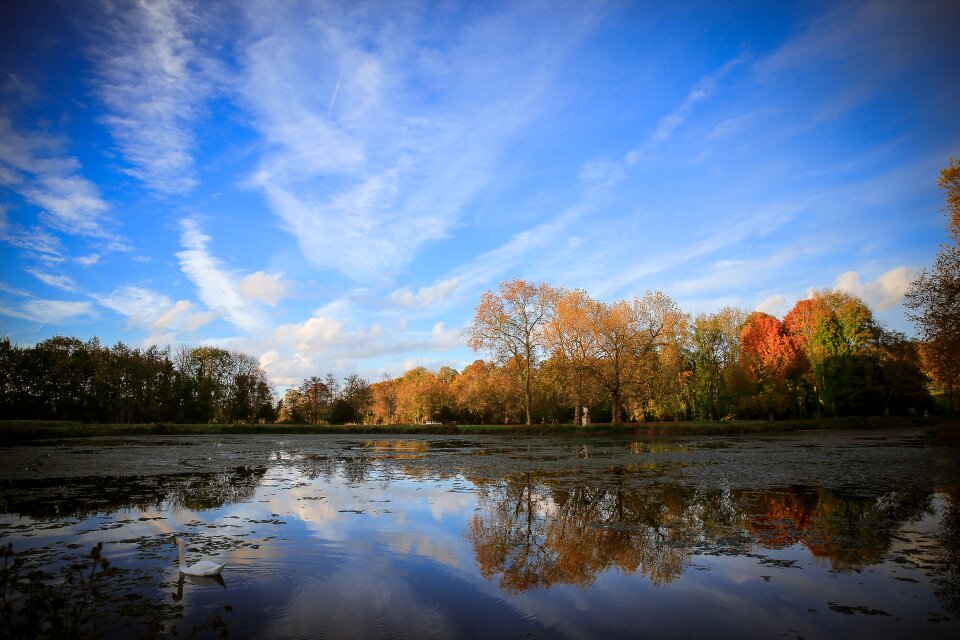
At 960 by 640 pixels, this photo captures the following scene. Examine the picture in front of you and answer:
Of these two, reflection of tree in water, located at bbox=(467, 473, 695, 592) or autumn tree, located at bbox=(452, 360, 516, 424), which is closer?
reflection of tree in water, located at bbox=(467, 473, 695, 592)

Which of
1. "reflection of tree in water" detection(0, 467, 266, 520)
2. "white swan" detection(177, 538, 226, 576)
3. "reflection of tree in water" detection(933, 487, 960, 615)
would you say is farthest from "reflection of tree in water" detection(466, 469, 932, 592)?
"reflection of tree in water" detection(0, 467, 266, 520)

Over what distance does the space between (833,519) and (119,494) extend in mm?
15899

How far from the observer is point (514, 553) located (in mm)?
7426

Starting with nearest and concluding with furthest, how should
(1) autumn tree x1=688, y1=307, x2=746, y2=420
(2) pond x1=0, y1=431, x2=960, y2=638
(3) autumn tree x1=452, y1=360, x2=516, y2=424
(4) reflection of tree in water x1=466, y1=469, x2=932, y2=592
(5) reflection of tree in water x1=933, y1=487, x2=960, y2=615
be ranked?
(2) pond x1=0, y1=431, x2=960, y2=638
(5) reflection of tree in water x1=933, y1=487, x2=960, y2=615
(4) reflection of tree in water x1=466, y1=469, x2=932, y2=592
(3) autumn tree x1=452, y1=360, x2=516, y2=424
(1) autumn tree x1=688, y1=307, x2=746, y2=420

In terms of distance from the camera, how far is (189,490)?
1308 centimetres

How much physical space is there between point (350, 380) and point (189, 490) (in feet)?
241

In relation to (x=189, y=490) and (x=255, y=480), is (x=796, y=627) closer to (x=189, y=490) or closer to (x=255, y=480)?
(x=189, y=490)

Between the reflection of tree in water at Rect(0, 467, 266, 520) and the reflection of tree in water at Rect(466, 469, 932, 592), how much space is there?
22.6 feet

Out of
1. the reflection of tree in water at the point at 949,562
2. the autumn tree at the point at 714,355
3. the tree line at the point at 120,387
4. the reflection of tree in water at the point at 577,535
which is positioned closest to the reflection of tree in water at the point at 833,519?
the reflection of tree in water at the point at 949,562

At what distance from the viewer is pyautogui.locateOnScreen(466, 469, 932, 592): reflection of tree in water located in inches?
271

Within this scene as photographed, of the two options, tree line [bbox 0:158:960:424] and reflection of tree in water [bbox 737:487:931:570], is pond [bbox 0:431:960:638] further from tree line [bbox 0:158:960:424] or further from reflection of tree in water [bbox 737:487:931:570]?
tree line [bbox 0:158:960:424]

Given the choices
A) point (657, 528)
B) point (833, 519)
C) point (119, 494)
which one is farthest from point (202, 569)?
point (833, 519)

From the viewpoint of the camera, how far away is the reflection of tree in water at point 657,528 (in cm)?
688

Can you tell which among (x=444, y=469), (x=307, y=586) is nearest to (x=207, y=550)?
(x=307, y=586)
